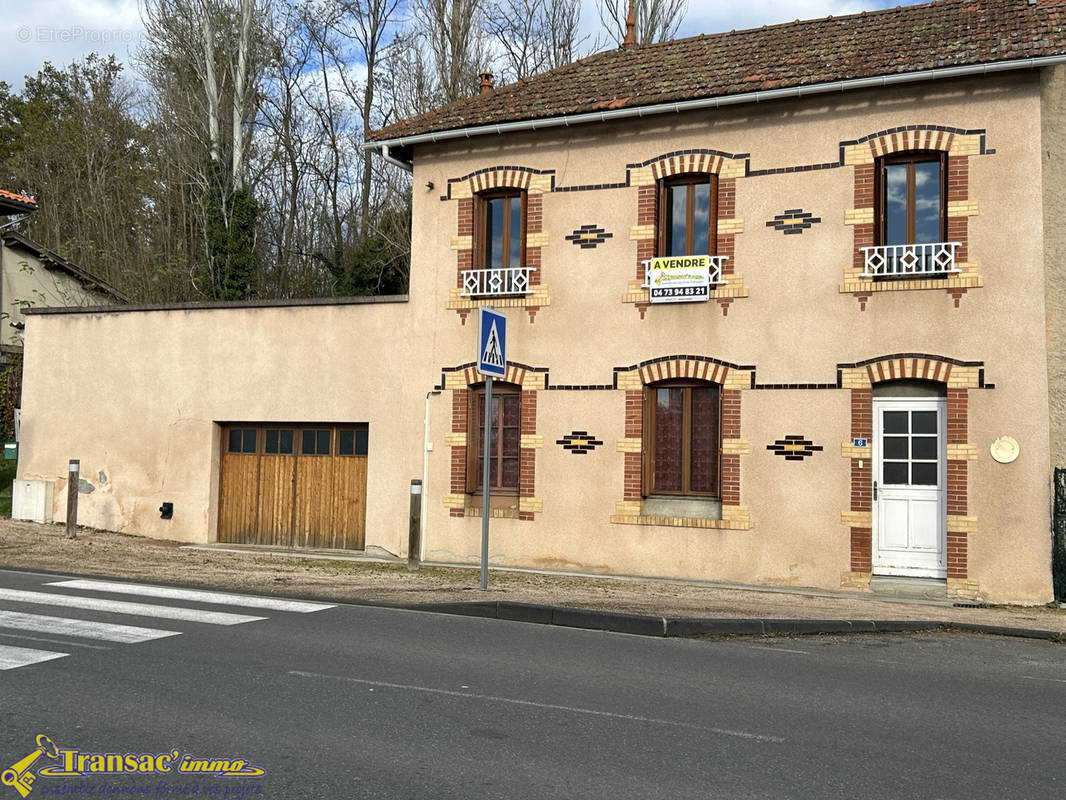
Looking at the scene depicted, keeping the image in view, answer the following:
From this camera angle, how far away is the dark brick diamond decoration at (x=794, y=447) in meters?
13.8

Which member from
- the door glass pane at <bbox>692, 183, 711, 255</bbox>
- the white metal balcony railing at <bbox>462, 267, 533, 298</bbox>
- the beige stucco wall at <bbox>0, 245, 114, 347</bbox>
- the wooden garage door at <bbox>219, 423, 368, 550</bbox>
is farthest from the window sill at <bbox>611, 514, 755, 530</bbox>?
the beige stucco wall at <bbox>0, 245, 114, 347</bbox>

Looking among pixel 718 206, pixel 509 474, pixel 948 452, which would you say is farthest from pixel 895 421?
pixel 509 474

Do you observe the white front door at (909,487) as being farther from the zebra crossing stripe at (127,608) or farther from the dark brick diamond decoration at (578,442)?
the zebra crossing stripe at (127,608)

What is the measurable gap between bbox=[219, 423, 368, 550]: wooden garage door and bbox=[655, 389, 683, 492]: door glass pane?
492cm

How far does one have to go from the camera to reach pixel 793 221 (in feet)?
46.0

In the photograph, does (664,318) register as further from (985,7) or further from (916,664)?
(916,664)

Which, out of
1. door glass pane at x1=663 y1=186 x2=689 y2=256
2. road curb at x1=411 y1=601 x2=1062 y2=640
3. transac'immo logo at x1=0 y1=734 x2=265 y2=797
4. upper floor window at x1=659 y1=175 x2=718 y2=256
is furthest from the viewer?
door glass pane at x1=663 y1=186 x2=689 y2=256

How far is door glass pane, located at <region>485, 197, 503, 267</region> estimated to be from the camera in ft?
52.6

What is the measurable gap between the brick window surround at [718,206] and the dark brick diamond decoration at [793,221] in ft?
1.64

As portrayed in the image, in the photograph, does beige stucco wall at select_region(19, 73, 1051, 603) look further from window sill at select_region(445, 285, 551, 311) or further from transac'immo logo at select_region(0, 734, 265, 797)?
transac'immo logo at select_region(0, 734, 265, 797)

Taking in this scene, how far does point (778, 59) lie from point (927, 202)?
10.3 feet

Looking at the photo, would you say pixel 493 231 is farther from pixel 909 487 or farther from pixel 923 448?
pixel 909 487

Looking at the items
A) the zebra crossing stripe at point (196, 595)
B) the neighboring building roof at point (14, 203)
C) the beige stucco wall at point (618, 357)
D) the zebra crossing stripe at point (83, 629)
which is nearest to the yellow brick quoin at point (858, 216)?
the beige stucco wall at point (618, 357)

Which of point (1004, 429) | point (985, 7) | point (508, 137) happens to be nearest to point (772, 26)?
point (985, 7)
